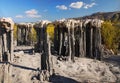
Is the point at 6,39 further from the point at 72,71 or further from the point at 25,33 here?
the point at 25,33

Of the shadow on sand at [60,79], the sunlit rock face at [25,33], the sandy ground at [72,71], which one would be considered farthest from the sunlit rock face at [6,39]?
the sunlit rock face at [25,33]

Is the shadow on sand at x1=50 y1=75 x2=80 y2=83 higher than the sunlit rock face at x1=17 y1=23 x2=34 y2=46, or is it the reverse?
the sunlit rock face at x1=17 y1=23 x2=34 y2=46

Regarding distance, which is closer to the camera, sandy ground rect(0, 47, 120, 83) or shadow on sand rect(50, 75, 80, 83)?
shadow on sand rect(50, 75, 80, 83)

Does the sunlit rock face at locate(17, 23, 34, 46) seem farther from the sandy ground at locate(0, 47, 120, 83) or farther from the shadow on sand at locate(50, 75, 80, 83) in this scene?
the shadow on sand at locate(50, 75, 80, 83)

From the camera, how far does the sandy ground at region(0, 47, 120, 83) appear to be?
52.7 ft

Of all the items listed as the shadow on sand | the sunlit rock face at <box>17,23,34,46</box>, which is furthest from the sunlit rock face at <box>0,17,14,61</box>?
the sunlit rock face at <box>17,23,34,46</box>

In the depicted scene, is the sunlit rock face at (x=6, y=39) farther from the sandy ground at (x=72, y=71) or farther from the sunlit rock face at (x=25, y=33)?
the sunlit rock face at (x=25, y=33)

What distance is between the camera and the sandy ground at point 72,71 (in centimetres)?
1607

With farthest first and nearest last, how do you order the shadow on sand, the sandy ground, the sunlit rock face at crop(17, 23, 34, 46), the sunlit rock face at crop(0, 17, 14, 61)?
the sunlit rock face at crop(17, 23, 34, 46), the sunlit rock face at crop(0, 17, 14, 61), the sandy ground, the shadow on sand

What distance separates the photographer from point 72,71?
19031mm

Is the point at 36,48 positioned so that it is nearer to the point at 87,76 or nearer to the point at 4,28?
the point at 4,28

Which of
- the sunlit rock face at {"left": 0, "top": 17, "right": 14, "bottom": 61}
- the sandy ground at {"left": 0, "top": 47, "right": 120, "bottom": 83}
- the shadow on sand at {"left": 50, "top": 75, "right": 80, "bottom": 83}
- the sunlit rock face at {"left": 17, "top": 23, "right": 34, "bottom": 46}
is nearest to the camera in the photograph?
the shadow on sand at {"left": 50, "top": 75, "right": 80, "bottom": 83}

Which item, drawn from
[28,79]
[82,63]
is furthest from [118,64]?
[28,79]

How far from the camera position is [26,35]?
40188 millimetres
